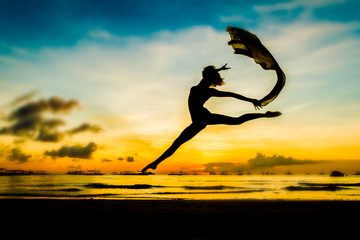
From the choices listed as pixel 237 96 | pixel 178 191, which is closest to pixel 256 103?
pixel 237 96

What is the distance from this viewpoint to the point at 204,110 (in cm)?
415

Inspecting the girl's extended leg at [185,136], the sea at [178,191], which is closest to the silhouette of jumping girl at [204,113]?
the girl's extended leg at [185,136]

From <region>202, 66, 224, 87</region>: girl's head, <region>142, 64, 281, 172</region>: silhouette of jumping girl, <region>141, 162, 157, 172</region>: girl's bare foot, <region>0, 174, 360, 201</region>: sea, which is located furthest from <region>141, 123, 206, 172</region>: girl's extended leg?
<region>0, 174, 360, 201</region>: sea

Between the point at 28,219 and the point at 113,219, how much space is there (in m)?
3.61

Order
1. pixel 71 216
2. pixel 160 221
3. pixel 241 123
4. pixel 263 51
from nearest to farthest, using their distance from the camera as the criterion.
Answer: pixel 263 51, pixel 241 123, pixel 160 221, pixel 71 216

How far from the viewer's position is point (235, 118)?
434cm

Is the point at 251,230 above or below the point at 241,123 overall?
below

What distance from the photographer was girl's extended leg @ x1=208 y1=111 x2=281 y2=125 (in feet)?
13.9

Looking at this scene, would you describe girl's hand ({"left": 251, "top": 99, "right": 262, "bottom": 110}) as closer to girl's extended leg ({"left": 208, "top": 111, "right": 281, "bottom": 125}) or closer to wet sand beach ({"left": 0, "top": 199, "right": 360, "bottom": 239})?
girl's extended leg ({"left": 208, "top": 111, "right": 281, "bottom": 125})

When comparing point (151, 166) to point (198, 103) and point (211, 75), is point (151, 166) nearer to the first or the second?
point (198, 103)

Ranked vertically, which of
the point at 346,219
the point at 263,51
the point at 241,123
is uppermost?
the point at 263,51

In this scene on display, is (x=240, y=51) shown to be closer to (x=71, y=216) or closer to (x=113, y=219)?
(x=113, y=219)

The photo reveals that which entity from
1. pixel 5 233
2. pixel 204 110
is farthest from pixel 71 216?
pixel 204 110

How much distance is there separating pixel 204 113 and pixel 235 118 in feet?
1.69
